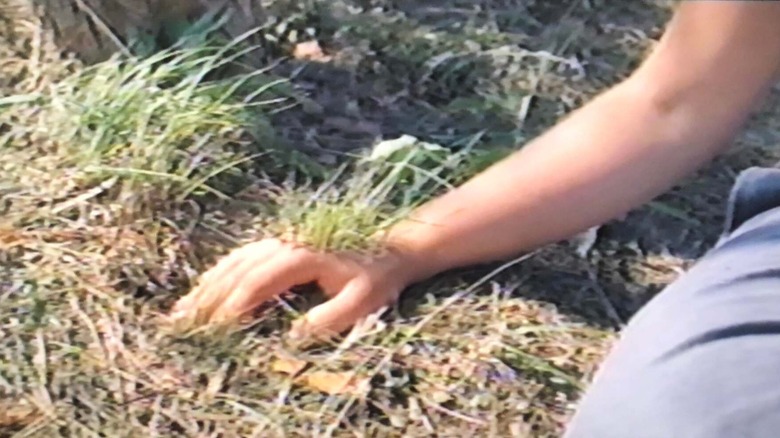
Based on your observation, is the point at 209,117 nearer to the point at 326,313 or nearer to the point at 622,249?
the point at 326,313

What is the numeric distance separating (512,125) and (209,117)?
471 millimetres

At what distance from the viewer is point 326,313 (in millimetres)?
1423

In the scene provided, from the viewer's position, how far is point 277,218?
63.9 inches

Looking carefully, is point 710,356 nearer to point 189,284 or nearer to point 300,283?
point 300,283

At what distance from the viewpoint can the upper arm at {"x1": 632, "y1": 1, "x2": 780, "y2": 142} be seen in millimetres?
1042

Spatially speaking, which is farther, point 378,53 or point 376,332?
point 378,53

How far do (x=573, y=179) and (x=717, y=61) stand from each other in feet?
0.66

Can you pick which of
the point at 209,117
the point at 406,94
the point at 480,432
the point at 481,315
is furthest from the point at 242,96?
the point at 480,432

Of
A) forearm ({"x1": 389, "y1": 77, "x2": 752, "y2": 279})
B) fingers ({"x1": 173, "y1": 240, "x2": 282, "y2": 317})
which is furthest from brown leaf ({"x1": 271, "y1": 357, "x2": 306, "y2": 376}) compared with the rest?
forearm ({"x1": 389, "y1": 77, "x2": 752, "y2": 279})

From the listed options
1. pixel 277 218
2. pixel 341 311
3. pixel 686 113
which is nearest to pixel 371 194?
pixel 277 218

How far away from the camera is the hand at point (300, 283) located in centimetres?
142

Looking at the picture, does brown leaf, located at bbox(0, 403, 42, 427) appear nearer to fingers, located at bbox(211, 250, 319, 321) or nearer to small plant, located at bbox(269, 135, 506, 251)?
fingers, located at bbox(211, 250, 319, 321)

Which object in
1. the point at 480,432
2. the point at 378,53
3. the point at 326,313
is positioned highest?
the point at 378,53

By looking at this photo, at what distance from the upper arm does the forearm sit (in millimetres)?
15
